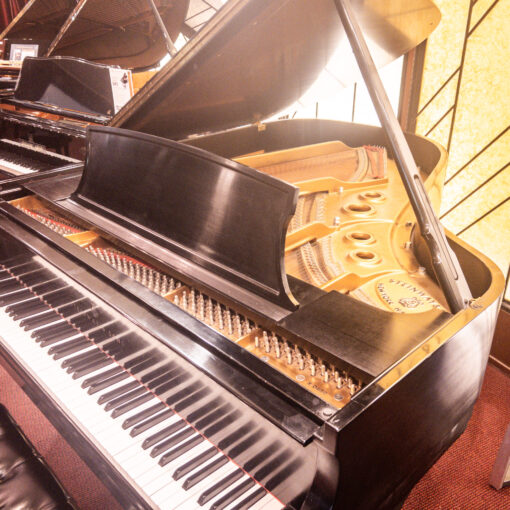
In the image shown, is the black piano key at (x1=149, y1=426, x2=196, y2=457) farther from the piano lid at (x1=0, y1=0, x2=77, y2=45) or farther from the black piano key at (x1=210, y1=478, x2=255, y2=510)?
the piano lid at (x1=0, y1=0, x2=77, y2=45)

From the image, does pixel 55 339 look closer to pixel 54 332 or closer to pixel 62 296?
pixel 54 332

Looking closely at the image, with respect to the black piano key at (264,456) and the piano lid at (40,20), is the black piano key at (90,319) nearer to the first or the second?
the black piano key at (264,456)

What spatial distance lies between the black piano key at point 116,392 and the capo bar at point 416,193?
1.19 m

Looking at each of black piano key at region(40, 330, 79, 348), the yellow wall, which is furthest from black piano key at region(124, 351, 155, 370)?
the yellow wall

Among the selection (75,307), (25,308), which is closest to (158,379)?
(75,307)

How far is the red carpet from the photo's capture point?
8.38 feet

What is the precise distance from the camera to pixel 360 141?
4.17 meters

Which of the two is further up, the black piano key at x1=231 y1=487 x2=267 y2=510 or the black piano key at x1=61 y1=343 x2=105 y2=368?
the black piano key at x1=231 y1=487 x2=267 y2=510

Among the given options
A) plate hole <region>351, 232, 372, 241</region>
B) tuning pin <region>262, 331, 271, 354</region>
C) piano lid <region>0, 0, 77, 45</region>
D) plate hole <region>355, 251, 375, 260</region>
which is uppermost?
piano lid <region>0, 0, 77, 45</region>

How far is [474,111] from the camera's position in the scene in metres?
4.14

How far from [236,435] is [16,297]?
4.83ft

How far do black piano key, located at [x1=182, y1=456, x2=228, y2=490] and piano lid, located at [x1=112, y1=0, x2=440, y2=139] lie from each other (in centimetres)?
162

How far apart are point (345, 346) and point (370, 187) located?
6.79 ft

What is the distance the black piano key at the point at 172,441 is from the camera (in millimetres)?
1443
